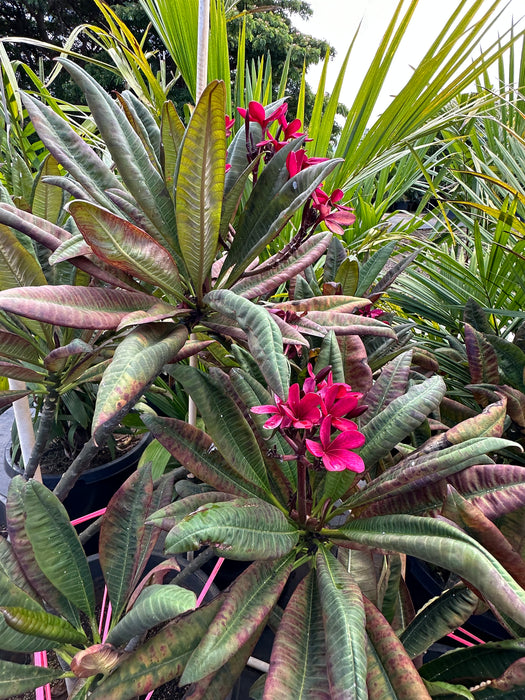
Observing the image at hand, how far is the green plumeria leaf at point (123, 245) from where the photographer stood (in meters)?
0.37

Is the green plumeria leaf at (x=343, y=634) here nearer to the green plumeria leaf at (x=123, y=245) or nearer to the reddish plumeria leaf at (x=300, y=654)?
the reddish plumeria leaf at (x=300, y=654)

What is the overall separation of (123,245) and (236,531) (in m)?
0.28

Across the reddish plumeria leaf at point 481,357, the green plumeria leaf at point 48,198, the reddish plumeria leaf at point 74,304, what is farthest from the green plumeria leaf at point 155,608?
the reddish plumeria leaf at point 481,357

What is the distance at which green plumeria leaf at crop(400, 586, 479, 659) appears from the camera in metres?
0.49

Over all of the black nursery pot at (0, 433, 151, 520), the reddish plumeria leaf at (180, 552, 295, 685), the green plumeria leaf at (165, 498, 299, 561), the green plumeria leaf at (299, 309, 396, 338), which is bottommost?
the black nursery pot at (0, 433, 151, 520)

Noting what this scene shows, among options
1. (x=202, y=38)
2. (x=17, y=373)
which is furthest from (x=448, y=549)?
(x=202, y=38)

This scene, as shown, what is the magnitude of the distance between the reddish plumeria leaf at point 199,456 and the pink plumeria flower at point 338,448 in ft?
0.44

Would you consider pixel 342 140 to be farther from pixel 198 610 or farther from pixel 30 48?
pixel 30 48

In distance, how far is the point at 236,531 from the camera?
385mm

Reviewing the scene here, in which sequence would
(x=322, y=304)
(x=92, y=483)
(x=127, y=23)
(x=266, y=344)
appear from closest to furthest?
(x=266, y=344)
(x=322, y=304)
(x=92, y=483)
(x=127, y=23)

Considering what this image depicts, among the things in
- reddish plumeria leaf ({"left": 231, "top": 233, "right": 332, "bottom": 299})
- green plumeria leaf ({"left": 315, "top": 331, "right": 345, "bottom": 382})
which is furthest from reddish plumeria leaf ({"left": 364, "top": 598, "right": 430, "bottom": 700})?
reddish plumeria leaf ({"left": 231, "top": 233, "right": 332, "bottom": 299})

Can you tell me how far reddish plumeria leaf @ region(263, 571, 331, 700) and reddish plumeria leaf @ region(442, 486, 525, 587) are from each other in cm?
17

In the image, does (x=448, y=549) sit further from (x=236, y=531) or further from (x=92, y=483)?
(x=92, y=483)

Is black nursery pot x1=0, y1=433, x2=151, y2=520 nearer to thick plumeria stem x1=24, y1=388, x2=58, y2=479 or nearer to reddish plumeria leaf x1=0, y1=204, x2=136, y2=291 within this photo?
thick plumeria stem x1=24, y1=388, x2=58, y2=479
